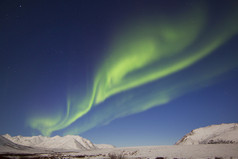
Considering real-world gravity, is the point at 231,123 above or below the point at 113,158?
above

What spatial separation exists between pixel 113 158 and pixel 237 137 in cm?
3268

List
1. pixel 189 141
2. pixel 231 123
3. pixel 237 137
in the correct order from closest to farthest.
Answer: pixel 237 137 → pixel 231 123 → pixel 189 141

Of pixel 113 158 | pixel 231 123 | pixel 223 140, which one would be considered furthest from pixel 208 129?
pixel 113 158

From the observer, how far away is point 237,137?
35844mm

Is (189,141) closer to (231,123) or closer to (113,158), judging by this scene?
(231,123)

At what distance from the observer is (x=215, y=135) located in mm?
44812

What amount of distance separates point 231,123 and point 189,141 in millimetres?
14965

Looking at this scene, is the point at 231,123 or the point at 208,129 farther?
the point at 208,129

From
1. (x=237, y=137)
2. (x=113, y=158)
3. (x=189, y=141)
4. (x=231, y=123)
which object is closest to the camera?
(x=113, y=158)

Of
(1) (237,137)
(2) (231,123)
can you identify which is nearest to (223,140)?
(1) (237,137)

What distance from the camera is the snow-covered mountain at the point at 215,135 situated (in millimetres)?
37781

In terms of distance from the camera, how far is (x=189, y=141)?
5238cm

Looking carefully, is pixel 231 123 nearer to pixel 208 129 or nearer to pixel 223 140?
pixel 208 129

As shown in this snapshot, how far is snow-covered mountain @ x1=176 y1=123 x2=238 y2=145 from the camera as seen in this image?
37781 mm
